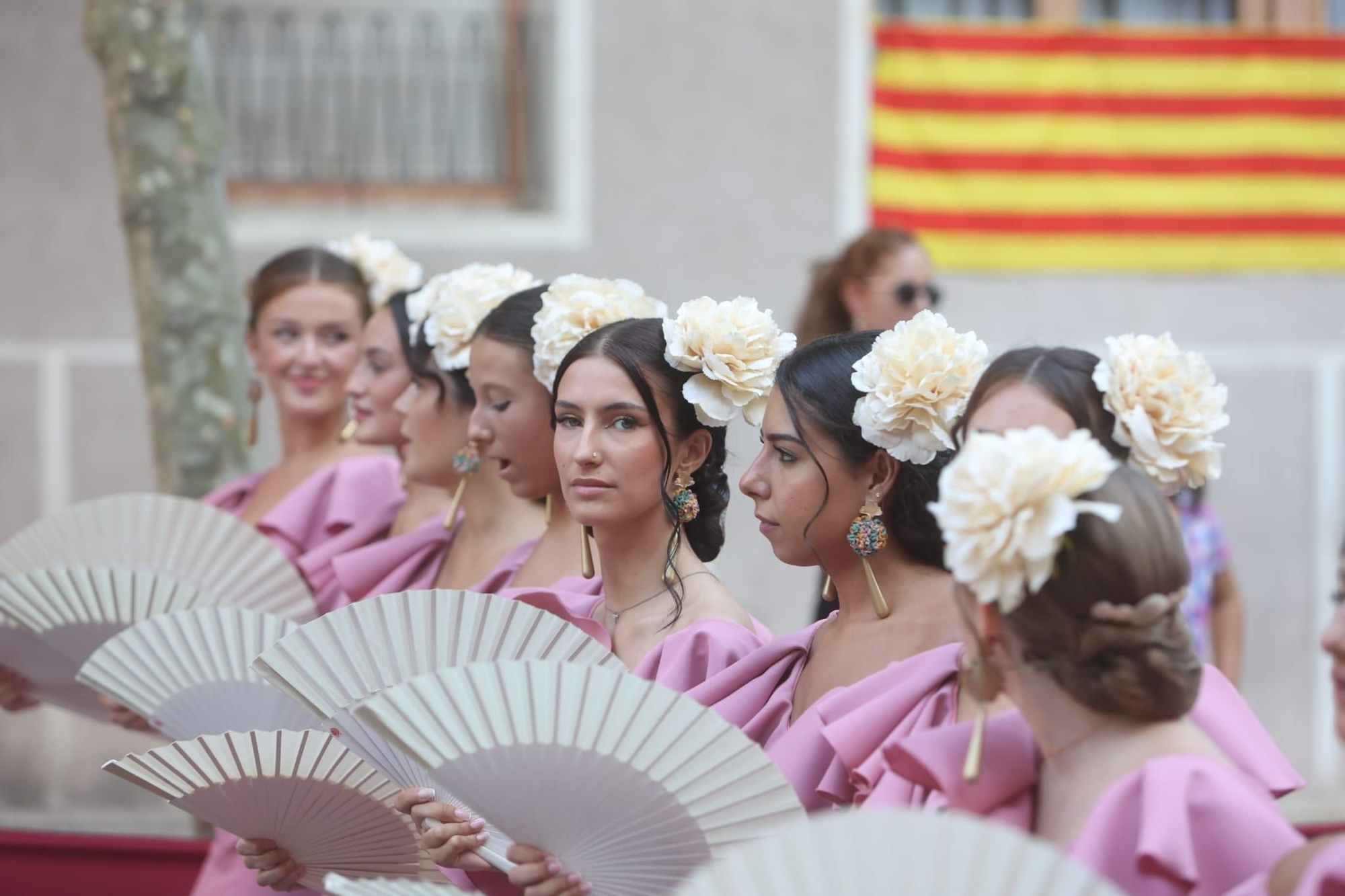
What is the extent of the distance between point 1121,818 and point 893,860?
1.43 ft

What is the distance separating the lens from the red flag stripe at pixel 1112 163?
698 centimetres

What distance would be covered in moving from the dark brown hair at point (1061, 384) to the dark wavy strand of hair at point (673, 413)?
2.04ft

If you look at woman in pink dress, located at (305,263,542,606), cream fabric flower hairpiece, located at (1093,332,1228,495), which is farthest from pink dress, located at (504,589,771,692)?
woman in pink dress, located at (305,263,542,606)

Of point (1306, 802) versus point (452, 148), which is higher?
point (452, 148)

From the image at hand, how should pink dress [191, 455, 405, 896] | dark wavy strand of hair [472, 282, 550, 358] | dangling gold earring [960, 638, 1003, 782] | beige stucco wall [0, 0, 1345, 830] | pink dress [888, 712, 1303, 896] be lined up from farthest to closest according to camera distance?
beige stucco wall [0, 0, 1345, 830] < pink dress [191, 455, 405, 896] < dark wavy strand of hair [472, 282, 550, 358] < dangling gold earring [960, 638, 1003, 782] < pink dress [888, 712, 1303, 896]

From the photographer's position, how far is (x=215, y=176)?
496cm

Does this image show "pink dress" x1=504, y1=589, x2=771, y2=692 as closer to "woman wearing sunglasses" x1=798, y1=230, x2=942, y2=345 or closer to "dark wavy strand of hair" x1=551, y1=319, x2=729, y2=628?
"dark wavy strand of hair" x1=551, y1=319, x2=729, y2=628

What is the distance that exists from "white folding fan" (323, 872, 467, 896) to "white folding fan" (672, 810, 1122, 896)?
56 cm

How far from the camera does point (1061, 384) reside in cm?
241

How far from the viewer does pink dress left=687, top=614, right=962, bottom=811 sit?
7.58 feet

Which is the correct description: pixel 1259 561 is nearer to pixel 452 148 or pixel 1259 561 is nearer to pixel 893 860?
pixel 452 148

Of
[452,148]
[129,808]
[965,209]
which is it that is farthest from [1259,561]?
[129,808]

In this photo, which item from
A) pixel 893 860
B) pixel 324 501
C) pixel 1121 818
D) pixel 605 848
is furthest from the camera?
pixel 324 501

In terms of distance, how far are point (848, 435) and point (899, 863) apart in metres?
1.13
